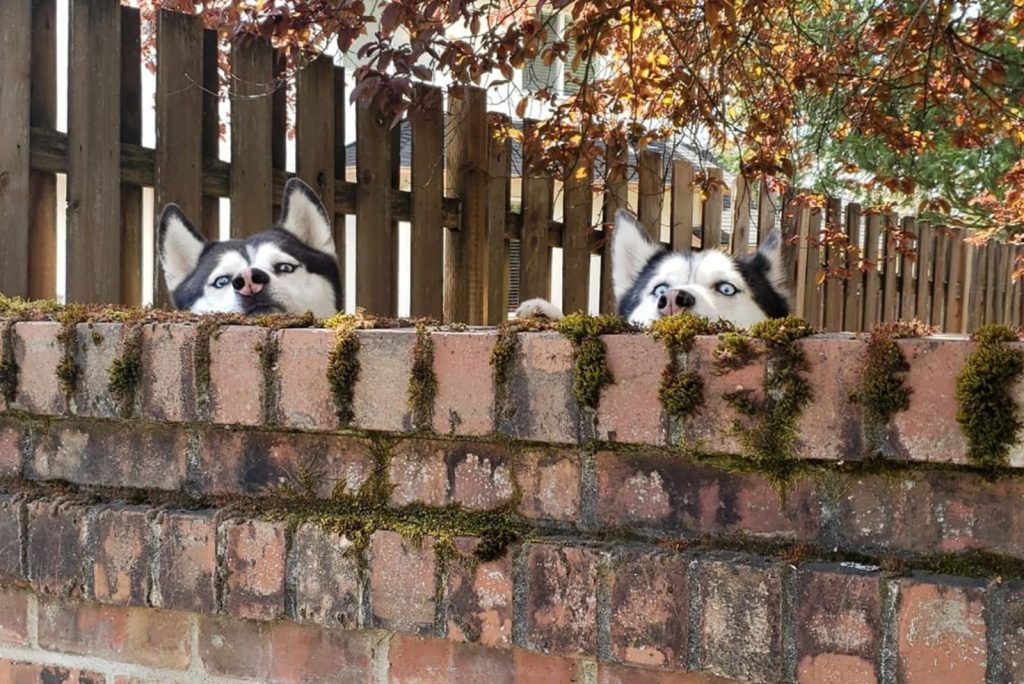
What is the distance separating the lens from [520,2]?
12.6ft

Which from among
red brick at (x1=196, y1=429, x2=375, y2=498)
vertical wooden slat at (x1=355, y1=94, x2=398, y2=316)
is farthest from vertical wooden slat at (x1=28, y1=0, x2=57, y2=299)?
red brick at (x1=196, y1=429, x2=375, y2=498)

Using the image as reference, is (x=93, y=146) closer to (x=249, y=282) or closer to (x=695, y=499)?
(x=249, y=282)

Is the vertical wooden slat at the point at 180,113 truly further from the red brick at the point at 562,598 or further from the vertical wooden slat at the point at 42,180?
the red brick at the point at 562,598

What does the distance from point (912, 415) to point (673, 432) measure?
339 millimetres

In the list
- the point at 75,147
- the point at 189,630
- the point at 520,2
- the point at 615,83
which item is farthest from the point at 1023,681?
the point at 615,83

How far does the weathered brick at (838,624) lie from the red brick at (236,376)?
0.95 m

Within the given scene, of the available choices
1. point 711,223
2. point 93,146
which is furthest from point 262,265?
point 711,223

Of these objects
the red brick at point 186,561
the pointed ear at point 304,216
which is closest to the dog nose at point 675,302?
the pointed ear at point 304,216

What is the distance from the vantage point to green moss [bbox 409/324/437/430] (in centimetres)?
159

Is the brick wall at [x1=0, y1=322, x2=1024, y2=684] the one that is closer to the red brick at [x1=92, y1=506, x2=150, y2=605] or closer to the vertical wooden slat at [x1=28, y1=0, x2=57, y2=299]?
the red brick at [x1=92, y1=506, x2=150, y2=605]

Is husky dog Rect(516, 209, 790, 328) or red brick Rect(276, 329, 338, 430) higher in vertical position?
husky dog Rect(516, 209, 790, 328)

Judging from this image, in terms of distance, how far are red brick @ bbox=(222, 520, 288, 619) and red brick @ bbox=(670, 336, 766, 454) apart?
74 cm

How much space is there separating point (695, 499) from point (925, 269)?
8.24 m

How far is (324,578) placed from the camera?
1.67m
